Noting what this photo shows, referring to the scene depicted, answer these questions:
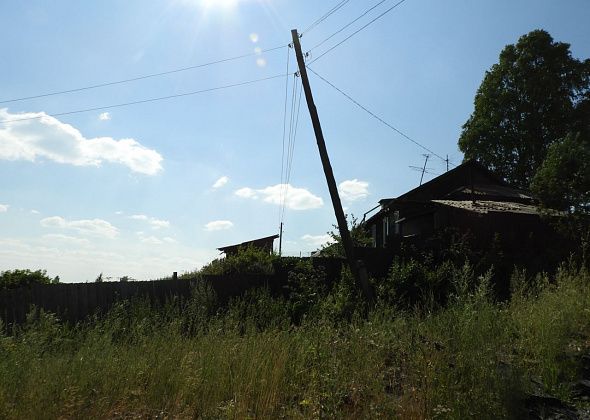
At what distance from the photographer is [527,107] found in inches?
1340

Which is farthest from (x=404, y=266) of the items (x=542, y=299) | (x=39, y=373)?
(x=39, y=373)

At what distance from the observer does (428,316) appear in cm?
636

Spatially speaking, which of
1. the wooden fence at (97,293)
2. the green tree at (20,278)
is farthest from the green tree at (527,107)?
the green tree at (20,278)

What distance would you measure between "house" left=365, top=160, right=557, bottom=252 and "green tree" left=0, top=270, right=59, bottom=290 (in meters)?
11.8

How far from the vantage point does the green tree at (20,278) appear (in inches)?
650

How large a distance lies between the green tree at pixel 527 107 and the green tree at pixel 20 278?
2842 centimetres

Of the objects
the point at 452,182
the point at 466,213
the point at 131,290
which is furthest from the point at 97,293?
the point at 452,182

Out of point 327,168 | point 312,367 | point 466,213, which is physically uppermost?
point 327,168

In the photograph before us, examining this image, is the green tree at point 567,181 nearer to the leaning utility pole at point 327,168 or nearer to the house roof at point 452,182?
the leaning utility pole at point 327,168

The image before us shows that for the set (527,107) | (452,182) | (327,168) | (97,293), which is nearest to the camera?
(327,168)

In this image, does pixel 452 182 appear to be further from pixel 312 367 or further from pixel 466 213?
pixel 312 367

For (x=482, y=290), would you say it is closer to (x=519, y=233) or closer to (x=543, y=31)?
(x=519, y=233)

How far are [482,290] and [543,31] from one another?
33.8 meters

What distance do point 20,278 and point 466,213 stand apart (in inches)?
614
